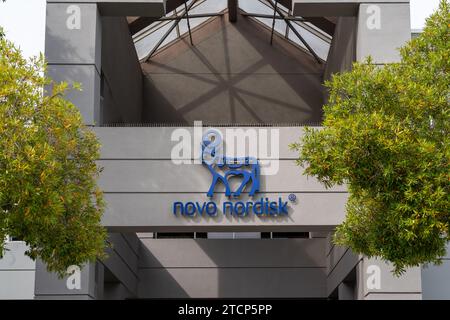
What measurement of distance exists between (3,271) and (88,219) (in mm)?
13108

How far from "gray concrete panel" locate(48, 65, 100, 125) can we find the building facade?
2cm

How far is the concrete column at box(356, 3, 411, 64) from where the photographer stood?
1841 centimetres

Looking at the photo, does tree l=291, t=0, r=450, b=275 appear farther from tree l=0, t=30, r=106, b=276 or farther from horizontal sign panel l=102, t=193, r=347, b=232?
horizontal sign panel l=102, t=193, r=347, b=232

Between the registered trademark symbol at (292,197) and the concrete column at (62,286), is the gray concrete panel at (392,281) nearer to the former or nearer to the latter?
the registered trademark symbol at (292,197)

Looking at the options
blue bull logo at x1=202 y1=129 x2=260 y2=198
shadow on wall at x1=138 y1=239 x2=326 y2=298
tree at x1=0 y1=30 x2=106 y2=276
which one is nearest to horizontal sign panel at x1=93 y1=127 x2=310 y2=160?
blue bull logo at x1=202 y1=129 x2=260 y2=198

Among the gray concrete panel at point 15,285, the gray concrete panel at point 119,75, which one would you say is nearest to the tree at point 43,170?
the gray concrete panel at point 119,75

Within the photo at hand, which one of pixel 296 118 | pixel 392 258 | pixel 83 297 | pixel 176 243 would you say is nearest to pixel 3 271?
pixel 176 243

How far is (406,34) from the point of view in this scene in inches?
727

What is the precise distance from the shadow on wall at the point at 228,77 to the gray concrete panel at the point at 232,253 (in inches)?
189

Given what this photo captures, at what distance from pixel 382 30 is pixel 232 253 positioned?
39.0ft

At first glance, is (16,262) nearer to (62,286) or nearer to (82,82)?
(62,286)

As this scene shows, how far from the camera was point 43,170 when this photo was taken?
12078mm

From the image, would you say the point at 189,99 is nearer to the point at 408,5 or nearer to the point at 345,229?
the point at 408,5

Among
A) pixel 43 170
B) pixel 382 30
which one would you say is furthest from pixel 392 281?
pixel 43 170
